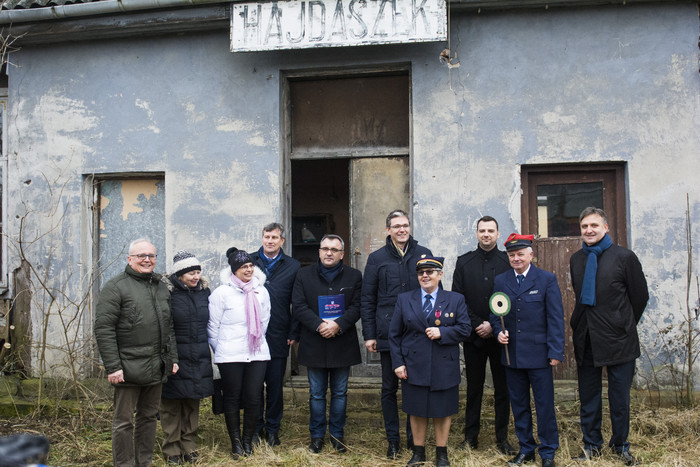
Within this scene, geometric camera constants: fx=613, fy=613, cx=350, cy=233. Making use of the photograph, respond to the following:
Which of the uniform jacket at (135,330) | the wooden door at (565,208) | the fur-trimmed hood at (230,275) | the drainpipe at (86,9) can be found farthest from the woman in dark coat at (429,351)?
the drainpipe at (86,9)

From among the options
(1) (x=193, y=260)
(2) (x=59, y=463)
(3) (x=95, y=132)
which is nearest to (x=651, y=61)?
(1) (x=193, y=260)

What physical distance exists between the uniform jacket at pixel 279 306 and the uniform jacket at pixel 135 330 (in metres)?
1.02

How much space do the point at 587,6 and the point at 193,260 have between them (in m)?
4.72

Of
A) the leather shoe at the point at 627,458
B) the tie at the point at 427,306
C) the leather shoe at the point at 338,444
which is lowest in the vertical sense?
the leather shoe at the point at 338,444

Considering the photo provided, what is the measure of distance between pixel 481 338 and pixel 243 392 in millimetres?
2049

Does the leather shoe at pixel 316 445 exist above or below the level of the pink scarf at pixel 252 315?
below

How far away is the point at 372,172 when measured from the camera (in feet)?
23.0

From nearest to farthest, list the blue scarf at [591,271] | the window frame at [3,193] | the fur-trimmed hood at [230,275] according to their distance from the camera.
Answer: the blue scarf at [591,271] → the fur-trimmed hood at [230,275] → the window frame at [3,193]

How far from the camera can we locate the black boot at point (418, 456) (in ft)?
15.3

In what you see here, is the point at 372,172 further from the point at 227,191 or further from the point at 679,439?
the point at 679,439

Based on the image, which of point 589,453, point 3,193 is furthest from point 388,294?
point 3,193

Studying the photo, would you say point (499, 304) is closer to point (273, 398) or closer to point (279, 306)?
point (279, 306)

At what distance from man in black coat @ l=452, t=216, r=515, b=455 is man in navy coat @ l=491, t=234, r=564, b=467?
0.89 ft

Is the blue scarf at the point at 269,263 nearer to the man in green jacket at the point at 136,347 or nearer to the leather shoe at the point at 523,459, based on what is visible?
the man in green jacket at the point at 136,347
